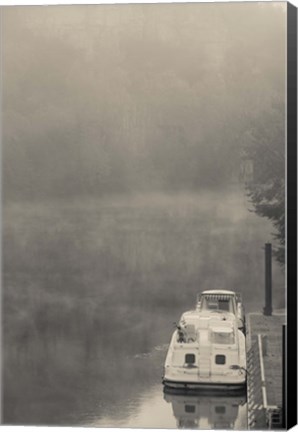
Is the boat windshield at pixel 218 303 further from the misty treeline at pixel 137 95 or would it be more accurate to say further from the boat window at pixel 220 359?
the misty treeline at pixel 137 95

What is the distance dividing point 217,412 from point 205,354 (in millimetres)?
417

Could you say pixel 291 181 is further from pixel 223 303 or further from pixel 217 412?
pixel 217 412

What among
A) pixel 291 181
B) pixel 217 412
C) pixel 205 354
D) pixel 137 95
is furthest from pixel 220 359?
pixel 137 95

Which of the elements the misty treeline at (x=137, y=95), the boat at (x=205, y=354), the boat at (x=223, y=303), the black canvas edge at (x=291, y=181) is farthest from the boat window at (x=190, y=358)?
the misty treeline at (x=137, y=95)

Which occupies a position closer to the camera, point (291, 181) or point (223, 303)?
point (291, 181)

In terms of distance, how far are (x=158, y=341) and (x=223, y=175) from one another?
128 centimetres

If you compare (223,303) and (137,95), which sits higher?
(137,95)

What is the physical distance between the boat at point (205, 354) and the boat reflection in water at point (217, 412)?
0.08 metres

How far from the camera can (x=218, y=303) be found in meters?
8.17

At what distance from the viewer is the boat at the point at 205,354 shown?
8148mm

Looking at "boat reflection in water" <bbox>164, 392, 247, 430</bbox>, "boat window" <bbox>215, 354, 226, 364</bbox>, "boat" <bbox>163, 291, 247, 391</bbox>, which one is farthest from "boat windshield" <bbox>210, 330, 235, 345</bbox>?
"boat reflection in water" <bbox>164, 392, 247, 430</bbox>

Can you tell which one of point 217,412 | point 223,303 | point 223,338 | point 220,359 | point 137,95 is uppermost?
point 137,95

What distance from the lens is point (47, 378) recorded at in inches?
328

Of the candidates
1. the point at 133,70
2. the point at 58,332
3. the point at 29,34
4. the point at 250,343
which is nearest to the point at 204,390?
the point at 250,343
